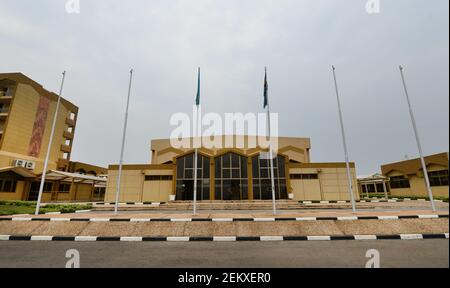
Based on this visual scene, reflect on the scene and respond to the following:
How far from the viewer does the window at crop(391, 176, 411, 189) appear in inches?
1443

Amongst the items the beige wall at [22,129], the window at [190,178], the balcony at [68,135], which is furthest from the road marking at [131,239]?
the balcony at [68,135]

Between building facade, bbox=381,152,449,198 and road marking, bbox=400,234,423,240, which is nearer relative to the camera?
road marking, bbox=400,234,423,240

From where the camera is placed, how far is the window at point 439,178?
94.9ft

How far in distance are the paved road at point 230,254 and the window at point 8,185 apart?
101 ft

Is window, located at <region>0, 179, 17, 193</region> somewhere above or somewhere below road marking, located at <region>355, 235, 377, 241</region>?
above

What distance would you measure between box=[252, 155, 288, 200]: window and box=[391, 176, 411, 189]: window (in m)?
25.8

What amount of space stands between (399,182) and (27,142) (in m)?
63.1

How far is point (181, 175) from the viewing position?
27141mm

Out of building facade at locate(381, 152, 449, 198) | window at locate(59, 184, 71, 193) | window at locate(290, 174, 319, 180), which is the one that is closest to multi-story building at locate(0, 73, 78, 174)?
window at locate(59, 184, 71, 193)

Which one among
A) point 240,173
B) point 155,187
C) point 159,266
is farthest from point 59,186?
point 159,266

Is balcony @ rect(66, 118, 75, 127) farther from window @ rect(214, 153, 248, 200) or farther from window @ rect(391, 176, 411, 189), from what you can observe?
window @ rect(391, 176, 411, 189)

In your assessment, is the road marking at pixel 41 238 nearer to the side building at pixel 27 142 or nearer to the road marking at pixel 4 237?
the road marking at pixel 4 237

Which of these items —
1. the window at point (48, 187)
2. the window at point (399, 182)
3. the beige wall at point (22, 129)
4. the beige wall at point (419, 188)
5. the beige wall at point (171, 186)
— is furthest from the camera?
the window at point (399, 182)
